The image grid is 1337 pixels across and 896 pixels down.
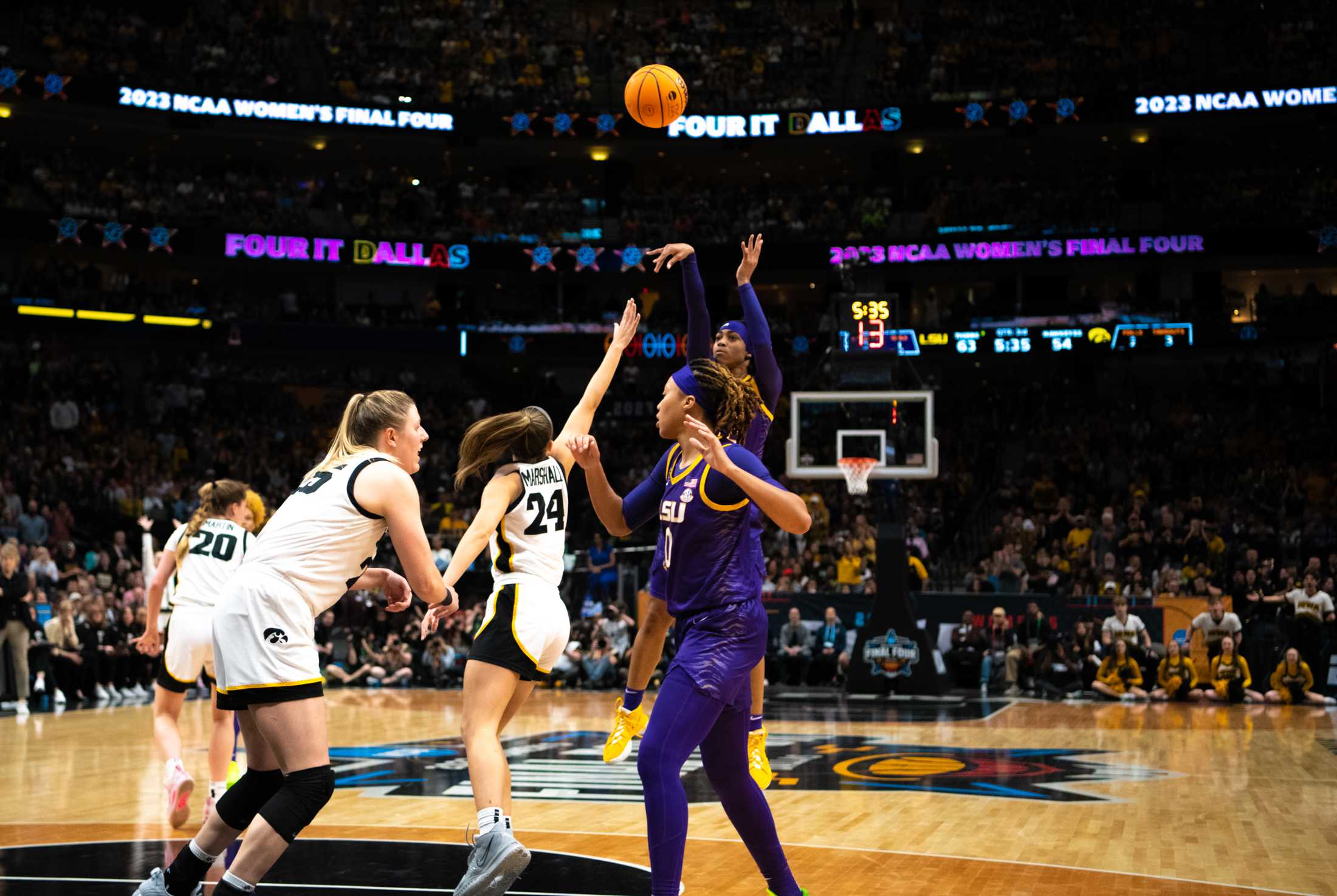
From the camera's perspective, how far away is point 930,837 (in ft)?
27.3

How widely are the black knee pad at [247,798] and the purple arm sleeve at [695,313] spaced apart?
3.07m

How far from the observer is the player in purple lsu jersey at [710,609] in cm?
516

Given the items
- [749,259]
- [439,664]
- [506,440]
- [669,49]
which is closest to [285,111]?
[669,49]

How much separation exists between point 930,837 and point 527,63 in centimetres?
3365

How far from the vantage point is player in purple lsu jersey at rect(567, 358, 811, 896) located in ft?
16.9

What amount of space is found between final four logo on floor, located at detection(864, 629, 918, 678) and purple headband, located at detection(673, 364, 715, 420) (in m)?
14.9

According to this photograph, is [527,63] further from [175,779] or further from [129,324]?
[175,779]

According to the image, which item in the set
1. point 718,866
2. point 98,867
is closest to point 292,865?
point 98,867

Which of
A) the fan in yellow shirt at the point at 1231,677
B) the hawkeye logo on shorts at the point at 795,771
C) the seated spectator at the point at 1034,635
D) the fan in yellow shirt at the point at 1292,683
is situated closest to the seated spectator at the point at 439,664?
the hawkeye logo on shorts at the point at 795,771

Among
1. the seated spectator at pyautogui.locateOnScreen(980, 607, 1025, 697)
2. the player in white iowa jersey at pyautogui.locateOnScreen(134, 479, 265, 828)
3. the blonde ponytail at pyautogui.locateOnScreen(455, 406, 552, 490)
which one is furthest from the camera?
the seated spectator at pyautogui.locateOnScreen(980, 607, 1025, 697)

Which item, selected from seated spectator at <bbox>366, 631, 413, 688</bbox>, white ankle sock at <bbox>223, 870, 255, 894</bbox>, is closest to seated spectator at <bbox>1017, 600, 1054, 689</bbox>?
seated spectator at <bbox>366, 631, 413, 688</bbox>

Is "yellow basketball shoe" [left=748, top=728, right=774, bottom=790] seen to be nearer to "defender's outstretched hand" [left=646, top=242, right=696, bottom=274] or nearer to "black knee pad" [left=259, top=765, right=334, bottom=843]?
"black knee pad" [left=259, top=765, right=334, bottom=843]

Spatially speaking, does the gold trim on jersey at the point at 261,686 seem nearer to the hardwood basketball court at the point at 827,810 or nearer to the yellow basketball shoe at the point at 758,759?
the hardwood basketball court at the point at 827,810

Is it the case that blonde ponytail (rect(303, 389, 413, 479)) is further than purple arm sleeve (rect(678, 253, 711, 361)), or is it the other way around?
purple arm sleeve (rect(678, 253, 711, 361))
